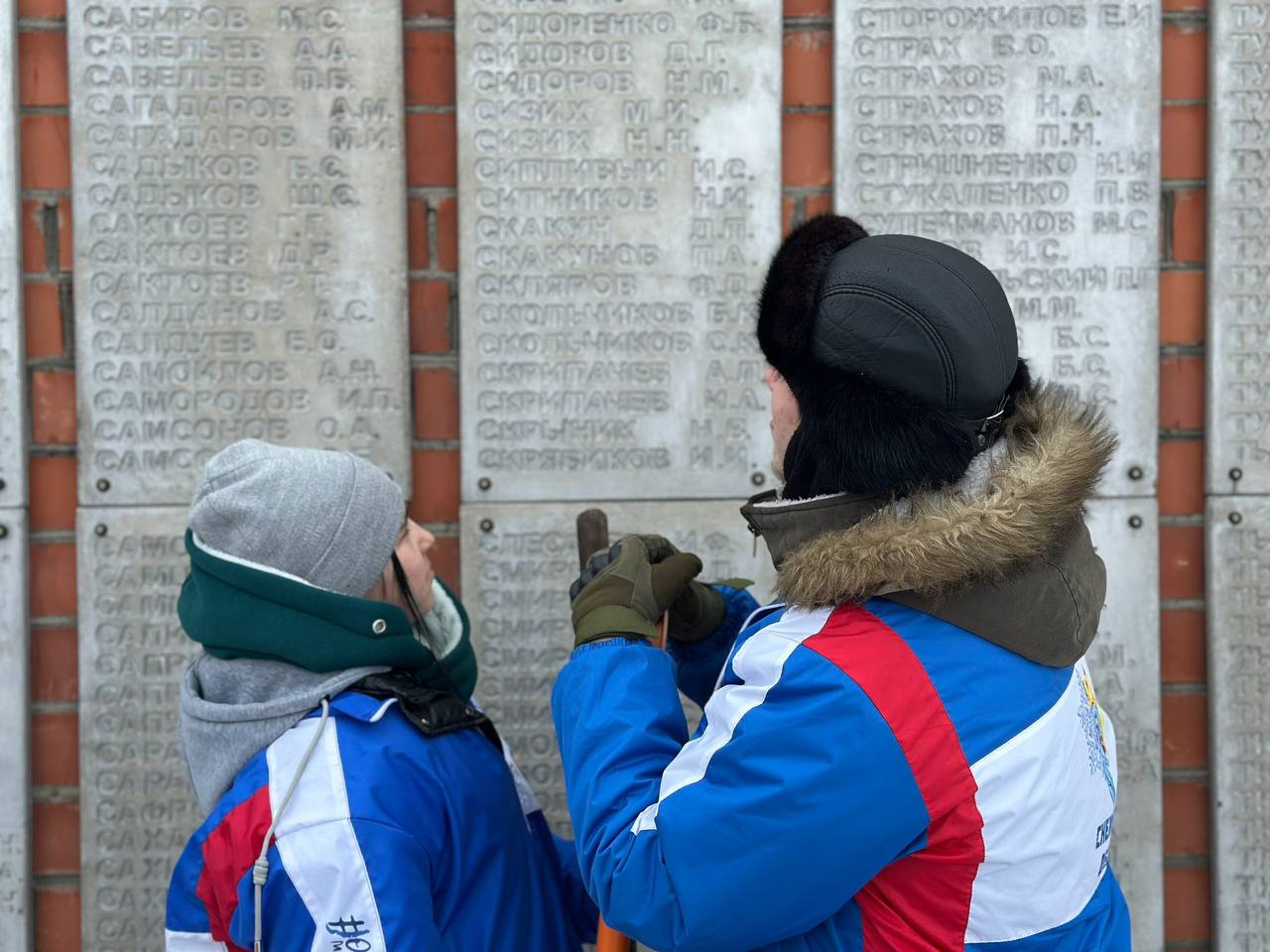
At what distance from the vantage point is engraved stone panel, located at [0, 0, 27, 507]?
2.44 metres

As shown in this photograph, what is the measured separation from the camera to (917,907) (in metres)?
1.28

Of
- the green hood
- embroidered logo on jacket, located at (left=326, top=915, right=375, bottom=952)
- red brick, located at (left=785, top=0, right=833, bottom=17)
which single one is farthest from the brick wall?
embroidered logo on jacket, located at (left=326, top=915, right=375, bottom=952)

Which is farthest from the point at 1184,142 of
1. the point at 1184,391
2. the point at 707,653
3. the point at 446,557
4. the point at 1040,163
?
the point at 446,557

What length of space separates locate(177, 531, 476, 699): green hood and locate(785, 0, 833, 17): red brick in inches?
67.3

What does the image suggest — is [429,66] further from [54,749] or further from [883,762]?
[883,762]

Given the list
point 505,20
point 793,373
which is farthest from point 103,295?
point 793,373

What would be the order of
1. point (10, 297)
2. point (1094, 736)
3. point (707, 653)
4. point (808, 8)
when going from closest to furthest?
point (1094, 736) → point (707, 653) → point (10, 297) → point (808, 8)

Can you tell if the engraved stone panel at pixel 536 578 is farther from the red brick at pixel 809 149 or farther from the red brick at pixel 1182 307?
the red brick at pixel 1182 307

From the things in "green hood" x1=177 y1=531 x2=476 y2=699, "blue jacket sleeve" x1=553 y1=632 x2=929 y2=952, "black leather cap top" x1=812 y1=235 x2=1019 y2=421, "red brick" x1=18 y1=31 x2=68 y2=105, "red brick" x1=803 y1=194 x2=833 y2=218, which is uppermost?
"red brick" x1=18 y1=31 x2=68 y2=105

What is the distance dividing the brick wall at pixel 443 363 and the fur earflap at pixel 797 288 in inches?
47.0

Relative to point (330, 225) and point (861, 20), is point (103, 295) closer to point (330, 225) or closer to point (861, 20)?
point (330, 225)

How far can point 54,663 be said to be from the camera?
2.55 meters

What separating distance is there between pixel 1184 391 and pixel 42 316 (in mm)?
2583

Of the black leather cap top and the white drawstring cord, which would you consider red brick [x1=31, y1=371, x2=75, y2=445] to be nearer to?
the white drawstring cord
